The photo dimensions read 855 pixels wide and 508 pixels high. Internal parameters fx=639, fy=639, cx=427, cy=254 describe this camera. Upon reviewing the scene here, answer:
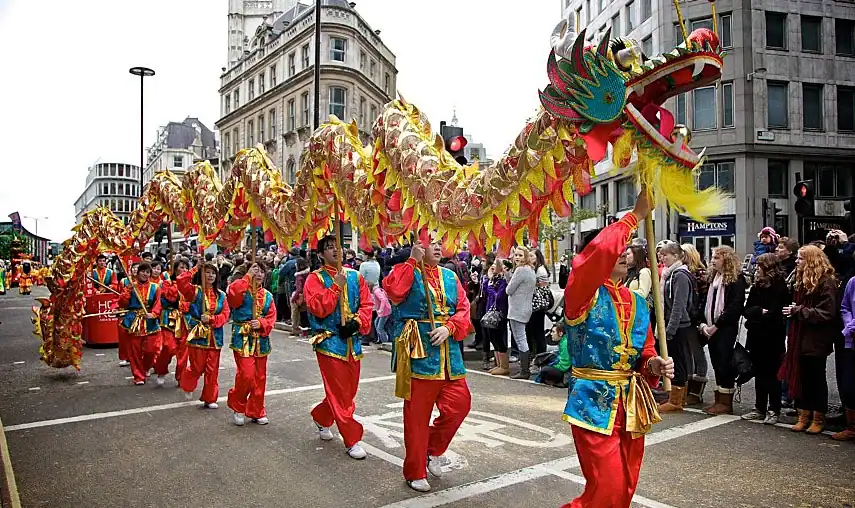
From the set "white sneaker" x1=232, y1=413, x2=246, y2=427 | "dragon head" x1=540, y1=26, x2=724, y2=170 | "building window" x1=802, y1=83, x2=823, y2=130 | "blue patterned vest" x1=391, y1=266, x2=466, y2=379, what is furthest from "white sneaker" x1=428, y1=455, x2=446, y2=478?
"building window" x1=802, y1=83, x2=823, y2=130

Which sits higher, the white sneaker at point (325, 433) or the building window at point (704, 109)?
the building window at point (704, 109)

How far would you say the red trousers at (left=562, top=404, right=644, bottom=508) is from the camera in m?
3.15

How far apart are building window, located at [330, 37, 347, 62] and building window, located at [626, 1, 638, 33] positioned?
46.3 feet

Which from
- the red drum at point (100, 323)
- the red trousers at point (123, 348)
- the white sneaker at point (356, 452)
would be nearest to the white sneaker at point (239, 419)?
the white sneaker at point (356, 452)

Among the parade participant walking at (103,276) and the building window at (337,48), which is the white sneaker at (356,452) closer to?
the parade participant walking at (103,276)

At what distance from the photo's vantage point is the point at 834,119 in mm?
26094

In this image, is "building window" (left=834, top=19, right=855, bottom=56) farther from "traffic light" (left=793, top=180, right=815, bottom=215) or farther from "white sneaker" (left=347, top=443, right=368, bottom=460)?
"white sneaker" (left=347, top=443, right=368, bottom=460)

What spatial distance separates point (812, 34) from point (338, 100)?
2154 centimetres

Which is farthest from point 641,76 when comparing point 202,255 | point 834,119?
point 834,119

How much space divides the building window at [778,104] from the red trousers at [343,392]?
2533 cm

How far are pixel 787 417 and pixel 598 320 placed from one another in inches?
179

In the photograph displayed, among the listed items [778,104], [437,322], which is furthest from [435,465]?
[778,104]

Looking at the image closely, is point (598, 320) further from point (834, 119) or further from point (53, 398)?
point (834, 119)

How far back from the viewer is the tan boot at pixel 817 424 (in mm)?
5977
